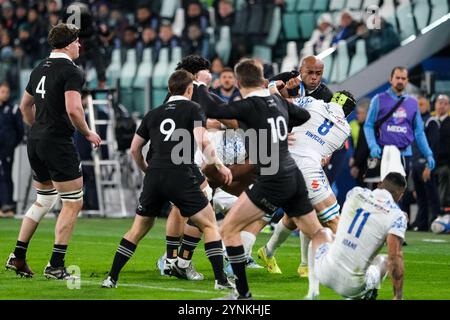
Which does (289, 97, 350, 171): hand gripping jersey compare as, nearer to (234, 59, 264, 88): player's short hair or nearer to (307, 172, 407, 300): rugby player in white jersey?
(234, 59, 264, 88): player's short hair

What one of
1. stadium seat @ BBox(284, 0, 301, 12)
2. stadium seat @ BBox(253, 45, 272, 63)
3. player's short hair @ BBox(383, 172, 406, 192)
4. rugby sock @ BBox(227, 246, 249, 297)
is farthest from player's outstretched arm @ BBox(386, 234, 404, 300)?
stadium seat @ BBox(284, 0, 301, 12)

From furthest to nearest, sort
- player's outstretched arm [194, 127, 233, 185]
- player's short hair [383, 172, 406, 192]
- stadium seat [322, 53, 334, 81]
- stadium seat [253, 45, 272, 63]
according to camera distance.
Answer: stadium seat [253, 45, 272, 63] → stadium seat [322, 53, 334, 81] → player's outstretched arm [194, 127, 233, 185] → player's short hair [383, 172, 406, 192]

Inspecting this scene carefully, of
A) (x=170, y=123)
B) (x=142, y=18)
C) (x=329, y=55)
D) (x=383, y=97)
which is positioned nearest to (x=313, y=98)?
(x=170, y=123)

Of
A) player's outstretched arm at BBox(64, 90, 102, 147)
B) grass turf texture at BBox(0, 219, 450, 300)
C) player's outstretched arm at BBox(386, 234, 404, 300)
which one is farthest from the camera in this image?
player's outstretched arm at BBox(64, 90, 102, 147)

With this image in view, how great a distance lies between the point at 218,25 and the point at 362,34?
17.5 feet

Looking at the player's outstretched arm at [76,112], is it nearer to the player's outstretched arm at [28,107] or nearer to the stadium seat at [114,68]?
the player's outstretched arm at [28,107]

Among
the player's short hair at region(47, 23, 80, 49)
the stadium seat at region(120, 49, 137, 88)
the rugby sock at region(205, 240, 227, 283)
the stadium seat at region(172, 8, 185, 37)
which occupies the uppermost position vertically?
the player's short hair at region(47, 23, 80, 49)

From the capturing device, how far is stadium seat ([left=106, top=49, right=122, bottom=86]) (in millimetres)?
24125

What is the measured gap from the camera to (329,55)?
21.1m

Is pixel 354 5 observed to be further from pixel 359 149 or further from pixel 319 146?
pixel 319 146

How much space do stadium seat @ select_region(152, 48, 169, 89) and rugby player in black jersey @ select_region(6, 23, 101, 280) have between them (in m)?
11.7

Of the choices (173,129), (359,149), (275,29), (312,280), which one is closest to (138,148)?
(173,129)

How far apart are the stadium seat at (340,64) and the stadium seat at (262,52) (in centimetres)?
305

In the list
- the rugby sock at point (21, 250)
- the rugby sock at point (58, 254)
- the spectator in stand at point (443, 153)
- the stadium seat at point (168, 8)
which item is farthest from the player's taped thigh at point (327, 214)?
the stadium seat at point (168, 8)
